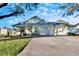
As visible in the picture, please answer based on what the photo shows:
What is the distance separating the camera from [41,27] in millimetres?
1951

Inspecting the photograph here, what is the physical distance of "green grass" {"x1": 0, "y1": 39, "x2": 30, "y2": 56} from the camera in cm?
191

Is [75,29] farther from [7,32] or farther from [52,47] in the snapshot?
[7,32]

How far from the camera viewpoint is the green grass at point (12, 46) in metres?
1.91

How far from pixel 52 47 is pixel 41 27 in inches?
8.1

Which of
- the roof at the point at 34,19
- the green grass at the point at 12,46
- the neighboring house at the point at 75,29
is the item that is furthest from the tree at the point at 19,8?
the neighboring house at the point at 75,29

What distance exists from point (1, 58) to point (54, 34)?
0.52 meters

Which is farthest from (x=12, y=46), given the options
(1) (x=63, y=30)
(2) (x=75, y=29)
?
(2) (x=75, y=29)

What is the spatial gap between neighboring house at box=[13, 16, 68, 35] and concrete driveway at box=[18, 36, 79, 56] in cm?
5

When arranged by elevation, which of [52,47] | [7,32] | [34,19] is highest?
[34,19]

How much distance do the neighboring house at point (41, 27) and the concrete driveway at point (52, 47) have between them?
5 cm

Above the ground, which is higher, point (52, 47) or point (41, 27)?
point (41, 27)

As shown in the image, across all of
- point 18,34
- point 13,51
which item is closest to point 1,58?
point 13,51

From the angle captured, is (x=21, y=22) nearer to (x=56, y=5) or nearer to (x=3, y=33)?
(x=3, y=33)

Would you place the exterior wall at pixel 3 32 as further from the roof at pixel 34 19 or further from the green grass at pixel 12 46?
the roof at pixel 34 19
